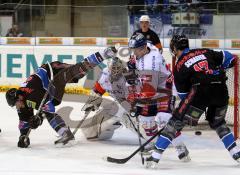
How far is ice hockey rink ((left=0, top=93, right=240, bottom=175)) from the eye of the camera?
4762mm

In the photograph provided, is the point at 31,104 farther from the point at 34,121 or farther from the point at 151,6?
the point at 151,6

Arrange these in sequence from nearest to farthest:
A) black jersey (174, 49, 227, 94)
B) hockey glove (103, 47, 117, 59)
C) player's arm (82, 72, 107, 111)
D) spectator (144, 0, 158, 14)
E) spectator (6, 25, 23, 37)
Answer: black jersey (174, 49, 227, 94), hockey glove (103, 47, 117, 59), player's arm (82, 72, 107, 111), spectator (144, 0, 158, 14), spectator (6, 25, 23, 37)

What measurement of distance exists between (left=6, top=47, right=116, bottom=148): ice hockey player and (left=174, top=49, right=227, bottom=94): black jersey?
3.99 feet

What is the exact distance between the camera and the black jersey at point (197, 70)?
4.66m

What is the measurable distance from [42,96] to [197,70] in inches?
73.5

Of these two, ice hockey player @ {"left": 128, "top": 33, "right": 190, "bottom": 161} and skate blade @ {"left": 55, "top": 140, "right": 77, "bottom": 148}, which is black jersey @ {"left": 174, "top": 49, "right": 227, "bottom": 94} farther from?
skate blade @ {"left": 55, "top": 140, "right": 77, "bottom": 148}

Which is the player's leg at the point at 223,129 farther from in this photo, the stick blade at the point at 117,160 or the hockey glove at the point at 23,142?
the hockey glove at the point at 23,142

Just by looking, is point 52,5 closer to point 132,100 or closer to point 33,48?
point 33,48

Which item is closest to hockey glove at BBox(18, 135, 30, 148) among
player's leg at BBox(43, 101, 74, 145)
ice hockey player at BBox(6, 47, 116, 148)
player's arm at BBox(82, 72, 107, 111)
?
ice hockey player at BBox(6, 47, 116, 148)

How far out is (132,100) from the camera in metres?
5.68

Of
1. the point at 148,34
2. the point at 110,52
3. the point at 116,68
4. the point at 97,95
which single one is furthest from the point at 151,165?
the point at 148,34

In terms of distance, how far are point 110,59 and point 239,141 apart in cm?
153

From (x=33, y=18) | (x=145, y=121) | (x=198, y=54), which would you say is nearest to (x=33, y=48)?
(x=33, y=18)

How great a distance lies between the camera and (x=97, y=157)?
5.39 meters
